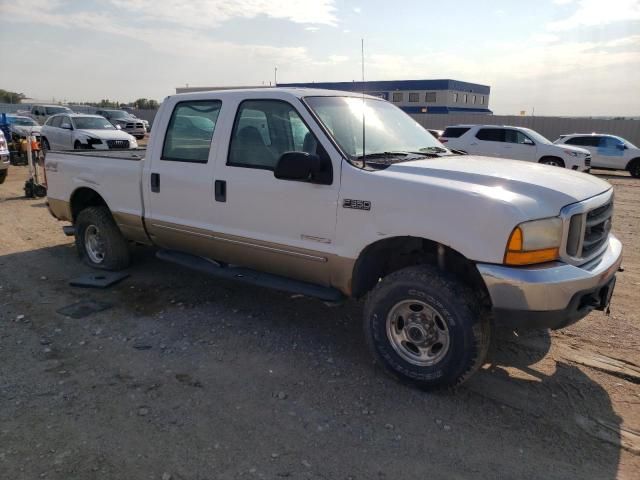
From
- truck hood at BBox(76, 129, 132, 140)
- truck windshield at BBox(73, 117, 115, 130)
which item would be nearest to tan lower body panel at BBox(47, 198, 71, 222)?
truck hood at BBox(76, 129, 132, 140)

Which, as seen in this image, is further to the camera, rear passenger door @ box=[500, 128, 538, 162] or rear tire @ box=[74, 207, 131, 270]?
rear passenger door @ box=[500, 128, 538, 162]

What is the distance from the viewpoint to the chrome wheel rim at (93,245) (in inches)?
236

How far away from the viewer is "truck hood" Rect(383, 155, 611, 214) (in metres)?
3.11

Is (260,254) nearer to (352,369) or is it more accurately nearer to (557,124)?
(352,369)

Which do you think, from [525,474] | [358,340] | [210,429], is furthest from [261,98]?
[525,474]

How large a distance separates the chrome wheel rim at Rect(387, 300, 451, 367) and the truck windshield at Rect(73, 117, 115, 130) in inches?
651

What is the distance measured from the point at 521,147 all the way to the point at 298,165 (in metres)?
14.5

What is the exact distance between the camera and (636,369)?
12.5 ft

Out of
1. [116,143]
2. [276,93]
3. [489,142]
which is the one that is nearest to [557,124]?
[489,142]

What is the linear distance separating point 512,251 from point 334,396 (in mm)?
1495

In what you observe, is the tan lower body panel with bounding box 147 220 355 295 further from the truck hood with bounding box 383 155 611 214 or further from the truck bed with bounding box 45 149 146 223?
the truck hood with bounding box 383 155 611 214

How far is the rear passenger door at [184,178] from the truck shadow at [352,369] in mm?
689

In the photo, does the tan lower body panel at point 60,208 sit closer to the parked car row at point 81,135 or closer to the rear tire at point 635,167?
the parked car row at point 81,135

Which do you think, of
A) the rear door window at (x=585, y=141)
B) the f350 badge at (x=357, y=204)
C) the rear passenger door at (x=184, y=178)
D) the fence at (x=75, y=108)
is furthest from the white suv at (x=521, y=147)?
the fence at (x=75, y=108)
